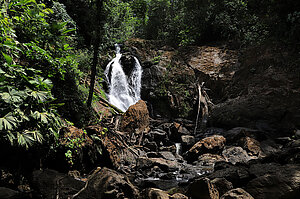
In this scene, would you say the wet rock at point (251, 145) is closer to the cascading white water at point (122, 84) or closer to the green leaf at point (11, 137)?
the cascading white water at point (122, 84)

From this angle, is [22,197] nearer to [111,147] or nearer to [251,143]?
[111,147]

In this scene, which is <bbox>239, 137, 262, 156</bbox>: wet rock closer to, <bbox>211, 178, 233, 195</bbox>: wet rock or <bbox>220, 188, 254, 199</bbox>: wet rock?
<bbox>211, 178, 233, 195</bbox>: wet rock

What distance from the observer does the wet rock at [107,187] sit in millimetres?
2852

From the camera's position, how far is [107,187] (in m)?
2.93

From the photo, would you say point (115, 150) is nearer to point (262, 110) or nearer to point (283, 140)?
point (283, 140)

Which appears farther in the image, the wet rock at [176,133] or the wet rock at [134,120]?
the wet rock at [176,133]

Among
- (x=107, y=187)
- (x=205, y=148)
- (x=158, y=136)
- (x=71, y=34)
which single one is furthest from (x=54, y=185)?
(x=71, y=34)

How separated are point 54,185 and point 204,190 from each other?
2496 millimetres

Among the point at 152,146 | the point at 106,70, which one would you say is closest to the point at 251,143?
the point at 152,146

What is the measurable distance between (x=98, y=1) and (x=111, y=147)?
15.9 feet

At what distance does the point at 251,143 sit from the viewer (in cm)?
770

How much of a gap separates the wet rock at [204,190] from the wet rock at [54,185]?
1958 mm

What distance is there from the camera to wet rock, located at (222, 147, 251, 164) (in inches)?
276

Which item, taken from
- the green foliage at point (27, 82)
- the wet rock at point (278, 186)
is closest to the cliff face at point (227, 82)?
the wet rock at point (278, 186)
